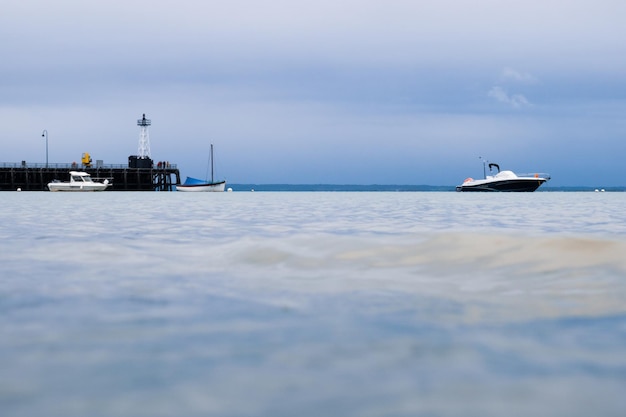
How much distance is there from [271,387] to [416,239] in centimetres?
1016

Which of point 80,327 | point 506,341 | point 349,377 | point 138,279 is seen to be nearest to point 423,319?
point 506,341

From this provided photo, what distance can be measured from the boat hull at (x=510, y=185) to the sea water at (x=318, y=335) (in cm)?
9571

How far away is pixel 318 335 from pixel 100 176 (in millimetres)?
113174

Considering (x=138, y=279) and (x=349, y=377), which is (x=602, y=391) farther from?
(x=138, y=279)

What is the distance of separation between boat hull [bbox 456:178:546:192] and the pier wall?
49198 mm

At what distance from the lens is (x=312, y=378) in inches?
177

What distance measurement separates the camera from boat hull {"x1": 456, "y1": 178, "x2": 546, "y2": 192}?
4043 inches

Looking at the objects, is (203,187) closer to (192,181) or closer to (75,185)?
(192,181)

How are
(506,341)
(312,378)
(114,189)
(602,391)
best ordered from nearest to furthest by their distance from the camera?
(602,391) → (312,378) → (506,341) → (114,189)

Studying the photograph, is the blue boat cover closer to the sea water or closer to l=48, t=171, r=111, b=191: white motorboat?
l=48, t=171, r=111, b=191: white motorboat

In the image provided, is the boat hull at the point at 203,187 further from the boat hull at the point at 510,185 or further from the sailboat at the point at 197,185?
the boat hull at the point at 510,185

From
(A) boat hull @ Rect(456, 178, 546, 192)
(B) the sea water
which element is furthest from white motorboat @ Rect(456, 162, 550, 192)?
(B) the sea water

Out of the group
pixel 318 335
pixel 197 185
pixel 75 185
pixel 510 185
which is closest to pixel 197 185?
pixel 197 185

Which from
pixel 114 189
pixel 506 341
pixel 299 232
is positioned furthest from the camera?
pixel 114 189
